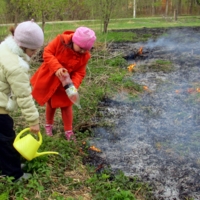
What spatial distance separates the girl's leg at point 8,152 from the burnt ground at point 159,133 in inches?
37.8

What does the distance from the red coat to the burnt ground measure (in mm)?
727

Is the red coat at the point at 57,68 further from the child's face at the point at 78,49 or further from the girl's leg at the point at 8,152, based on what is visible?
the girl's leg at the point at 8,152

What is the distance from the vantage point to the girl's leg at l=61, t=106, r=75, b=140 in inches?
148

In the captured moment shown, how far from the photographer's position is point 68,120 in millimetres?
3775

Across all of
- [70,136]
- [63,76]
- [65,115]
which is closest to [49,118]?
[65,115]

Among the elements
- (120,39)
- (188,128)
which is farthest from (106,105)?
(120,39)

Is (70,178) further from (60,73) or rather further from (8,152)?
(60,73)

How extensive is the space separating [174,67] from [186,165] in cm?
423

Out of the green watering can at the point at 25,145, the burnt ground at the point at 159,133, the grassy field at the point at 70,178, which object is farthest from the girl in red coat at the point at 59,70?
the green watering can at the point at 25,145

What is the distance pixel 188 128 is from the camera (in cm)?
421

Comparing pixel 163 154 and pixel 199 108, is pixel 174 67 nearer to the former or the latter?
pixel 199 108

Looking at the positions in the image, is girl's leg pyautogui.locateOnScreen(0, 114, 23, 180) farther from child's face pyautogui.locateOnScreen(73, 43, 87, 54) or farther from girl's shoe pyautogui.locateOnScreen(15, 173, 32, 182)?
child's face pyautogui.locateOnScreen(73, 43, 87, 54)

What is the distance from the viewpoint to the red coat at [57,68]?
139 inches

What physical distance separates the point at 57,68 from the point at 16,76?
41.3 inches
